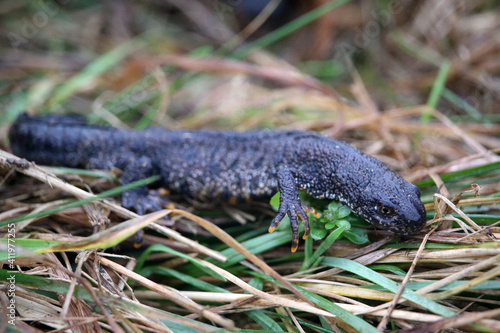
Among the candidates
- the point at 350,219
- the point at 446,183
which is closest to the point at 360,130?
the point at 446,183

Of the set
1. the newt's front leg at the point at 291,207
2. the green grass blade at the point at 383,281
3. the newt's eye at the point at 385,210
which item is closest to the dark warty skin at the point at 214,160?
the newt's front leg at the point at 291,207

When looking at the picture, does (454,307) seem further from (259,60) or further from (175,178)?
(259,60)

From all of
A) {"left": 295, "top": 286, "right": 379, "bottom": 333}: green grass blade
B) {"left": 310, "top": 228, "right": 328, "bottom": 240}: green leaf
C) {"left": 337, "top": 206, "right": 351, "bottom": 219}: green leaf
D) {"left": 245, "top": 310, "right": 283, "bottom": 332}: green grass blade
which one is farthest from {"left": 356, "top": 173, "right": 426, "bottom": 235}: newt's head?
{"left": 245, "top": 310, "right": 283, "bottom": 332}: green grass blade

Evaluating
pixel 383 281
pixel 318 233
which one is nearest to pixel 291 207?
pixel 318 233

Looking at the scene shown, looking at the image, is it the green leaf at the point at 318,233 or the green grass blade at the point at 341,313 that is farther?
the green leaf at the point at 318,233

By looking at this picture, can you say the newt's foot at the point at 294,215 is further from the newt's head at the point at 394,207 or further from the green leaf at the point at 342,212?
the newt's head at the point at 394,207

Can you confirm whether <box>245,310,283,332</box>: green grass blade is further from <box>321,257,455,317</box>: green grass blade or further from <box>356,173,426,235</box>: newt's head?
<box>356,173,426,235</box>: newt's head
